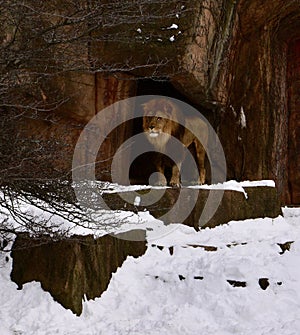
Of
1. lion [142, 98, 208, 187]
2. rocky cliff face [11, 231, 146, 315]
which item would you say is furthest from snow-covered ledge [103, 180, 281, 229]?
lion [142, 98, 208, 187]

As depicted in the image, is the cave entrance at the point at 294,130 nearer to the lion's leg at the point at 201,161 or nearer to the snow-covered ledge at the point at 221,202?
the lion's leg at the point at 201,161

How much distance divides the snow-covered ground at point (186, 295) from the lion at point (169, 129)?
3.27 metres

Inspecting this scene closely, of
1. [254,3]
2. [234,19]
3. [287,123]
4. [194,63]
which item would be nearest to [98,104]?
[194,63]

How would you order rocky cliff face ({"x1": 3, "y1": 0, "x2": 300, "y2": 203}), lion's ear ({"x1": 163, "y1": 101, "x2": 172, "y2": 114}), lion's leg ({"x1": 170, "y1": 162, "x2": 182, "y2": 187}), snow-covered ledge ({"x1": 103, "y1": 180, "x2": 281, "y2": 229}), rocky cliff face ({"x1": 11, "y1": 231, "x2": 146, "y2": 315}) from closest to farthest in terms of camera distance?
rocky cliff face ({"x1": 11, "y1": 231, "x2": 146, "y2": 315}) < snow-covered ledge ({"x1": 103, "y1": 180, "x2": 281, "y2": 229}) < rocky cliff face ({"x1": 3, "y1": 0, "x2": 300, "y2": 203}) < lion's ear ({"x1": 163, "y1": 101, "x2": 172, "y2": 114}) < lion's leg ({"x1": 170, "y1": 162, "x2": 182, "y2": 187})

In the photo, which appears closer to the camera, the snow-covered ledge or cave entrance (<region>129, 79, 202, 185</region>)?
the snow-covered ledge

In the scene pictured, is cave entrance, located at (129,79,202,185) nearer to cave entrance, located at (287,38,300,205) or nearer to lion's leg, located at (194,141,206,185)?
lion's leg, located at (194,141,206,185)

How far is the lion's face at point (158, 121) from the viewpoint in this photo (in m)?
9.73

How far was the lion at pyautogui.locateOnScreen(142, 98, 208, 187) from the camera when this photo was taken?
977 cm

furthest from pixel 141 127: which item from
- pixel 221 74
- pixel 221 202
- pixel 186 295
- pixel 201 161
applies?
pixel 186 295

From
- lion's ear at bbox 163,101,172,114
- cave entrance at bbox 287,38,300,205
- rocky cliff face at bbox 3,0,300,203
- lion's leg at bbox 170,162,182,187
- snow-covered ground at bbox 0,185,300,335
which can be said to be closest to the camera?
snow-covered ground at bbox 0,185,300,335

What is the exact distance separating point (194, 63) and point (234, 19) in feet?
7.68

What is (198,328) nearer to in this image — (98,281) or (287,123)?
(98,281)

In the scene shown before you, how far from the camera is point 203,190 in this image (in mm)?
7355

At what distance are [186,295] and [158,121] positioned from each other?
501cm
